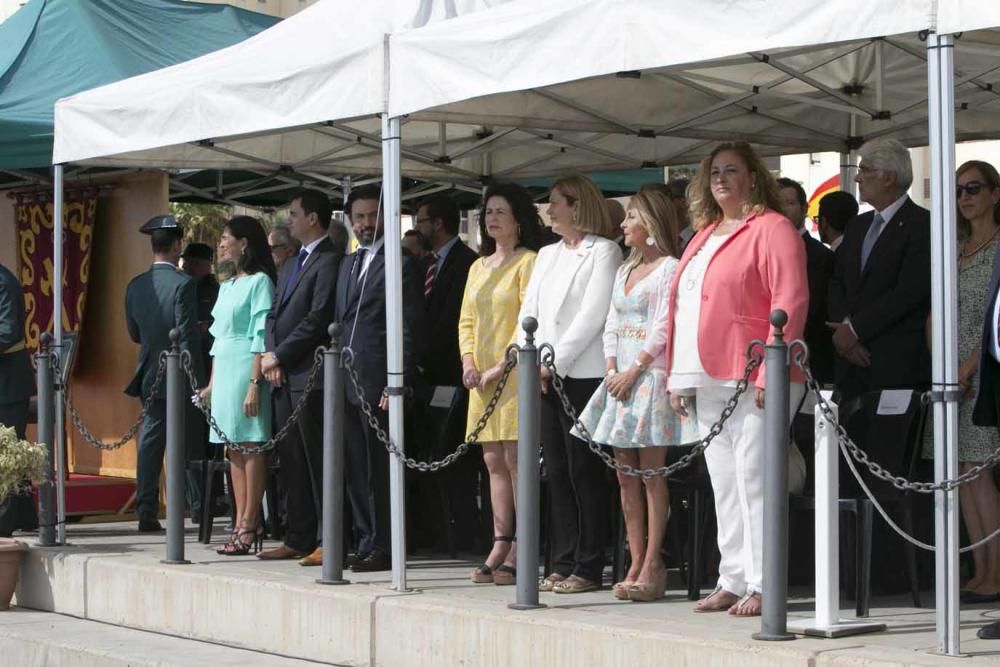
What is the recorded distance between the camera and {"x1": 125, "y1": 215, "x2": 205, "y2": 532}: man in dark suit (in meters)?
11.9

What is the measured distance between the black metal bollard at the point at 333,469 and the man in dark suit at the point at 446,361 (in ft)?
3.79

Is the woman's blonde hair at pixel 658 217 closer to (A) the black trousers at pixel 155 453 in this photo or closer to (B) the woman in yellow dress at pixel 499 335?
(B) the woman in yellow dress at pixel 499 335

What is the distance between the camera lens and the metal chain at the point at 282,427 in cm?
889

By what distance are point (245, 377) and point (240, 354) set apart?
14 cm

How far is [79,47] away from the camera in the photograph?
1396 centimetres

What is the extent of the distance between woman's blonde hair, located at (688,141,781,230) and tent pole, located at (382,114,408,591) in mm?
1392

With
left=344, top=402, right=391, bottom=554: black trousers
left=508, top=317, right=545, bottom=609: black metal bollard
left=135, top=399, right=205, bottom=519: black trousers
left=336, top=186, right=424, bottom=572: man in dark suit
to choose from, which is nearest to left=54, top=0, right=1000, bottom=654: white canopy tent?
left=336, top=186, right=424, bottom=572: man in dark suit

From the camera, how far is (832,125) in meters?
10.4

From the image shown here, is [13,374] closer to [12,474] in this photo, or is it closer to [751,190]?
[12,474]

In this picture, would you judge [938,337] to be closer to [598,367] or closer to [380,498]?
[598,367]

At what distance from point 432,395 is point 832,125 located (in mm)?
2911

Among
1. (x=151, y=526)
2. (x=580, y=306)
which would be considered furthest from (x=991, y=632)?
(x=151, y=526)

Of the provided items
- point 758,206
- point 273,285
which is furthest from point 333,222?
point 758,206

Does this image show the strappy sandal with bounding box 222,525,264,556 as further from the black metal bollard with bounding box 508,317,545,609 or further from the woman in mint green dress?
the black metal bollard with bounding box 508,317,545,609
